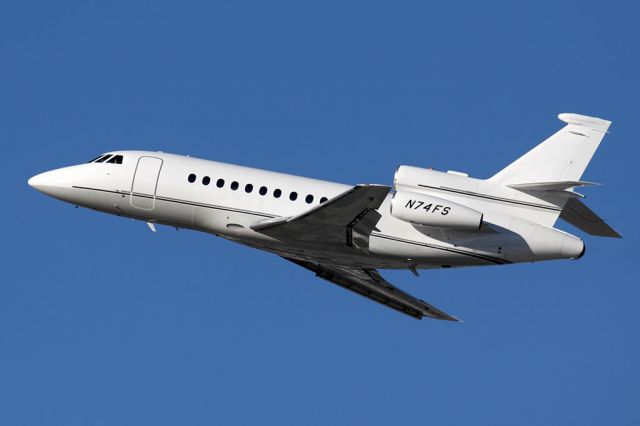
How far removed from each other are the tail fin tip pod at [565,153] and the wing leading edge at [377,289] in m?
6.81

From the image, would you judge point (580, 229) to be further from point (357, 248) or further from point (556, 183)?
point (357, 248)

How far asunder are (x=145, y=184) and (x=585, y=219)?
1317 centimetres

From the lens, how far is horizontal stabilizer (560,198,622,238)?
96.5 feet

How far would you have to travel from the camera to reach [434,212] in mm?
29625

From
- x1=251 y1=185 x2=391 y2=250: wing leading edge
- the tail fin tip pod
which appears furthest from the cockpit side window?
the tail fin tip pod

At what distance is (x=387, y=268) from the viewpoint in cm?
3300

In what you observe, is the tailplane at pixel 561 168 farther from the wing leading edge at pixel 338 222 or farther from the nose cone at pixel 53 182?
the nose cone at pixel 53 182

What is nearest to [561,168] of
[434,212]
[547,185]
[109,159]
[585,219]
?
[547,185]

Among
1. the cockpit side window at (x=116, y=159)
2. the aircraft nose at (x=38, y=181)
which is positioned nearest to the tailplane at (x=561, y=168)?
the cockpit side window at (x=116, y=159)

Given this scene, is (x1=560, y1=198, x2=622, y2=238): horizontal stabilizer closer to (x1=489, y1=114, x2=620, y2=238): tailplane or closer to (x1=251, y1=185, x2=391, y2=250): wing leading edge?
(x1=489, y1=114, x2=620, y2=238): tailplane

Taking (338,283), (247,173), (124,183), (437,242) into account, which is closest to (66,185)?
(124,183)

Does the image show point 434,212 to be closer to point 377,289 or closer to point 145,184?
point 377,289

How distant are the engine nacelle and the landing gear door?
808 centimetres

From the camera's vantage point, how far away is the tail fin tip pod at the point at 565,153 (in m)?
30.5
